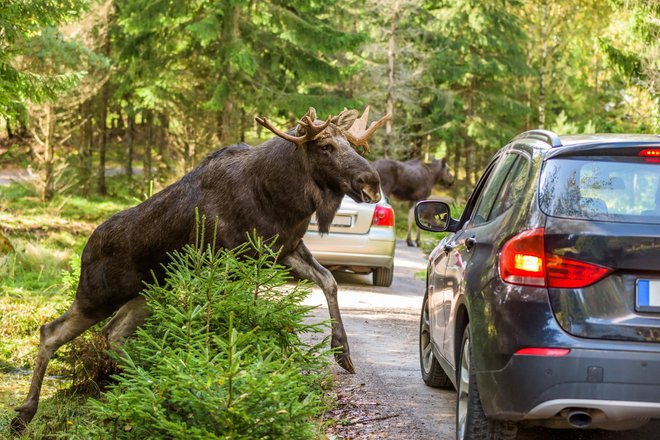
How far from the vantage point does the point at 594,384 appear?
14.3ft

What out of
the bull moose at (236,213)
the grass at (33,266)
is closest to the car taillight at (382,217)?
the grass at (33,266)

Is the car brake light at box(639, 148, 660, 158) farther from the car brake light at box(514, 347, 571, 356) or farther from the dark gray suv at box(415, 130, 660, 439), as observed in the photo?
the car brake light at box(514, 347, 571, 356)

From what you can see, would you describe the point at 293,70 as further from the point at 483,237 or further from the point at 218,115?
the point at 483,237

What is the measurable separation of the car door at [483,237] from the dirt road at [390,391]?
63 cm

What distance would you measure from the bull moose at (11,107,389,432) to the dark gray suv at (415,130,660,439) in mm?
3197

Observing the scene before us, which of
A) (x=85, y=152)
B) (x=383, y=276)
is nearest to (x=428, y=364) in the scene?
(x=383, y=276)

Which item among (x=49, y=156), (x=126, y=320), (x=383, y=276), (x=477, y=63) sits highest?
(x=477, y=63)

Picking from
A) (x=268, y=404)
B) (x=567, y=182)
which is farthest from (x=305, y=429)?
(x=567, y=182)

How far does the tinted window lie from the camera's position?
17.5 ft

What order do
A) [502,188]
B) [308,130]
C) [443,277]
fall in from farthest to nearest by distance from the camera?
[308,130] → [443,277] → [502,188]

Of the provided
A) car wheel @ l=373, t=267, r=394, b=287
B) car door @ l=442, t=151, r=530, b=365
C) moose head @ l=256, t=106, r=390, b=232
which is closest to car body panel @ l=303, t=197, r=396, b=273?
car wheel @ l=373, t=267, r=394, b=287

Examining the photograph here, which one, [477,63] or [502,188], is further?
[477,63]

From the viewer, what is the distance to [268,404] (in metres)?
4.60

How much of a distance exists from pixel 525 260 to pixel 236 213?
3969 millimetres
